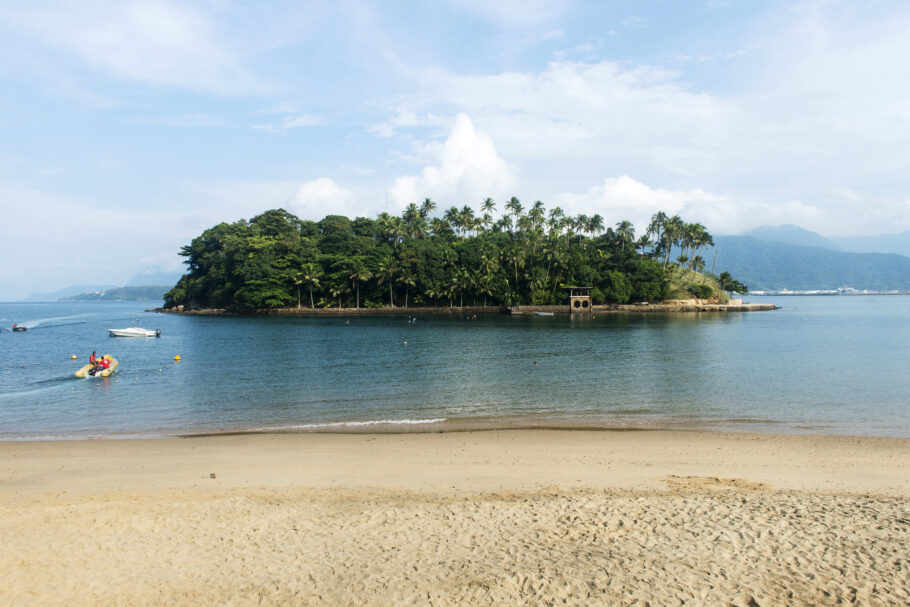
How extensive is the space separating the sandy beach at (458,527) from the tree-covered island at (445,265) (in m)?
88.0

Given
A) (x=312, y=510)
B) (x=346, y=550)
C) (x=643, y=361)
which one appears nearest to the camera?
(x=346, y=550)

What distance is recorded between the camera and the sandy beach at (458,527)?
695 centimetres

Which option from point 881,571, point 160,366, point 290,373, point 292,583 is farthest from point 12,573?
point 160,366

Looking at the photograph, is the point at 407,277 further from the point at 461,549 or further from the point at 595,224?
the point at 461,549

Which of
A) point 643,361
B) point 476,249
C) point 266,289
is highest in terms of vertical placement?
point 476,249

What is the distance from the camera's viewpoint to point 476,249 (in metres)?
108

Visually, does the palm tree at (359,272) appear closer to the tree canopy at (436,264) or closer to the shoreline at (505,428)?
the tree canopy at (436,264)

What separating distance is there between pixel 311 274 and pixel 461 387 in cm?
8471

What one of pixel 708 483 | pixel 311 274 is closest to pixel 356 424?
pixel 708 483

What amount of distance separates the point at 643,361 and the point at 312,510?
30.2 m

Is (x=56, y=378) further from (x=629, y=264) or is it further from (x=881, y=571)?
(x=629, y=264)

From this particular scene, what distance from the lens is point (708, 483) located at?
1155cm

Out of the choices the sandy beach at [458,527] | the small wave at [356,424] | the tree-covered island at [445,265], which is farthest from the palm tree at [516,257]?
the sandy beach at [458,527]

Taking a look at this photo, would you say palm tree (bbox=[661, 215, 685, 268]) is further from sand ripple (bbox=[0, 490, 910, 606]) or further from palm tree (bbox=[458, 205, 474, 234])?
sand ripple (bbox=[0, 490, 910, 606])
